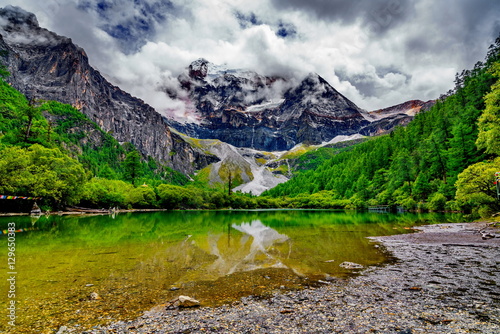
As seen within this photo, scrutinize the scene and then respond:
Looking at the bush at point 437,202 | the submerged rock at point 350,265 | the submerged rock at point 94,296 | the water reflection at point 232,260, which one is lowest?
the water reflection at point 232,260

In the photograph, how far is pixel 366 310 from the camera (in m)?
7.52

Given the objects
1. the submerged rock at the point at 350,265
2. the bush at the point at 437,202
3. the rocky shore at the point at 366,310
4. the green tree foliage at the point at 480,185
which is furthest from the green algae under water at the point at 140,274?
the bush at the point at 437,202

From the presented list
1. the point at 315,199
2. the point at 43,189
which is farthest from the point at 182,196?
the point at 315,199

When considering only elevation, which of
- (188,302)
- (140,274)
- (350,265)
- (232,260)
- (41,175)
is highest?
(41,175)

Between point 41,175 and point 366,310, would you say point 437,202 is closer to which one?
point 366,310

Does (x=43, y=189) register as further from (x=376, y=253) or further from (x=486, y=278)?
(x=486, y=278)

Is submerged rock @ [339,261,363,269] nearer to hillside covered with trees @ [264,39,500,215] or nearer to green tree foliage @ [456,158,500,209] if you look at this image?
hillside covered with trees @ [264,39,500,215]

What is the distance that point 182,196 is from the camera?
10388 centimetres

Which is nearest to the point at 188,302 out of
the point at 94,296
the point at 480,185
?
the point at 94,296

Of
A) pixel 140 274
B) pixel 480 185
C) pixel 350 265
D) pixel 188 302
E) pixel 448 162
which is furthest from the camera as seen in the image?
pixel 448 162

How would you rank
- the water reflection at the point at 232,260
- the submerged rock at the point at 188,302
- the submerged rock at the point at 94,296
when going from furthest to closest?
1. the water reflection at the point at 232,260
2. the submerged rock at the point at 94,296
3. the submerged rock at the point at 188,302

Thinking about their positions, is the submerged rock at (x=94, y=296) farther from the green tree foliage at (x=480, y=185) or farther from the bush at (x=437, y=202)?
the bush at (x=437, y=202)

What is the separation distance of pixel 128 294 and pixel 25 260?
9199 mm

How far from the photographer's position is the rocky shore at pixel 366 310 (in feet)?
21.3
